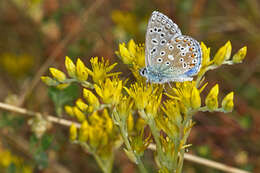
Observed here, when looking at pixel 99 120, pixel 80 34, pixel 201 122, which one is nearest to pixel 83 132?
pixel 99 120

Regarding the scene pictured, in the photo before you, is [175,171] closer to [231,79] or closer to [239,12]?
[231,79]

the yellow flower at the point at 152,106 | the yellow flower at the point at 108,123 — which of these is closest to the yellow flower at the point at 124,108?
the yellow flower at the point at 152,106

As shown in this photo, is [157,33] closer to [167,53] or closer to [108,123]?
[167,53]

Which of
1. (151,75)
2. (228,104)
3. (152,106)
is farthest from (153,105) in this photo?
(228,104)

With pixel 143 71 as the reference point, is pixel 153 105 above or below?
below

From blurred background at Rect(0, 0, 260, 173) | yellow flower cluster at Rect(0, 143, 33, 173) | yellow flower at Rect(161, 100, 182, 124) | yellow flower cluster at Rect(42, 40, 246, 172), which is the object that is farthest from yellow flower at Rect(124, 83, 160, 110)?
yellow flower cluster at Rect(0, 143, 33, 173)

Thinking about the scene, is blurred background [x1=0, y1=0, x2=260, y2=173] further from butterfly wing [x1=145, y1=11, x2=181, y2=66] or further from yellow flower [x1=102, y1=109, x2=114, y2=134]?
butterfly wing [x1=145, y1=11, x2=181, y2=66]

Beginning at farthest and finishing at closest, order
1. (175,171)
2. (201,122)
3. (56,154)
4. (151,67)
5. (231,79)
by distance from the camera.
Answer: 1. (231,79)
2. (201,122)
3. (56,154)
4. (151,67)
5. (175,171)
